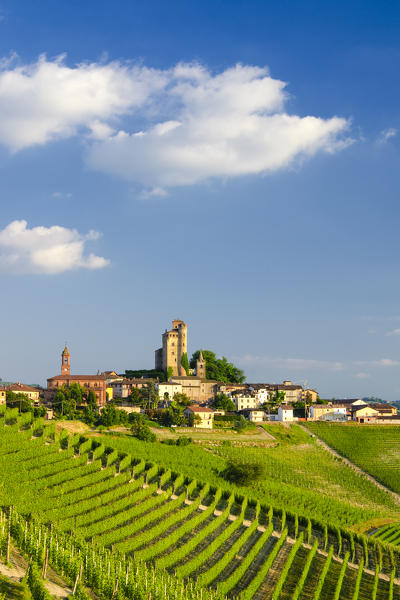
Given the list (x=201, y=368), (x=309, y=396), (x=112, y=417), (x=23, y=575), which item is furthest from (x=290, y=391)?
(x=23, y=575)

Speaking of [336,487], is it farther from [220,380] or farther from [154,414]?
[220,380]

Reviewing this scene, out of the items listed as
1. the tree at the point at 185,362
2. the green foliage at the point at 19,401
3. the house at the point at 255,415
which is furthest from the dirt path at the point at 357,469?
the green foliage at the point at 19,401

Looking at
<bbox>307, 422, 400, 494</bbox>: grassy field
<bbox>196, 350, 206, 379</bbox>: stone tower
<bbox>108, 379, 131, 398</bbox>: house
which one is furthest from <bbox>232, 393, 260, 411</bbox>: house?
<bbox>108, 379, 131, 398</bbox>: house

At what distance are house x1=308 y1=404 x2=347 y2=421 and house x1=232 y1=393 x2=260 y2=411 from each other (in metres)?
12.4

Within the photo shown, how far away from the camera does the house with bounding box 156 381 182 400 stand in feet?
395

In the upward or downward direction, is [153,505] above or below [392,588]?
above

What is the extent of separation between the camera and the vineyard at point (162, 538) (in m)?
30.5

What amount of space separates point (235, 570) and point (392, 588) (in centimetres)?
1177

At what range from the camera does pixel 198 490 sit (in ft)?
174

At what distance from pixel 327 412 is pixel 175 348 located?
4217 cm

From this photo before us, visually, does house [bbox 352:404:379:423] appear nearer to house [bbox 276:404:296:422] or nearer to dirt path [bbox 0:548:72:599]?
house [bbox 276:404:296:422]

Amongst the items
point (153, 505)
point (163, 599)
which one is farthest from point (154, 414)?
point (163, 599)

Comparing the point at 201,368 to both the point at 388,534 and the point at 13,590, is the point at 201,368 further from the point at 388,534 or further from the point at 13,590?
the point at 13,590

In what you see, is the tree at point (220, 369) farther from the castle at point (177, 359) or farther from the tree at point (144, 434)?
the tree at point (144, 434)
